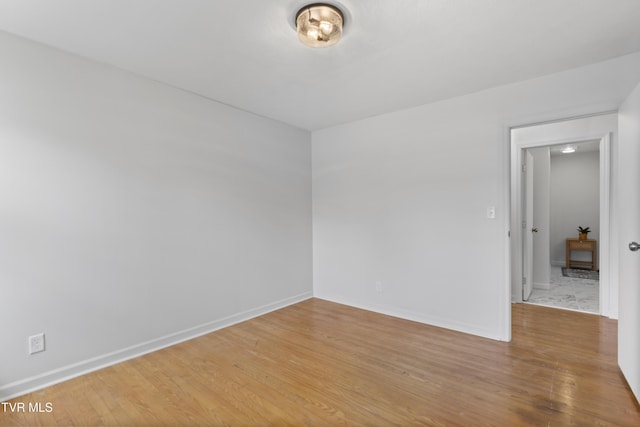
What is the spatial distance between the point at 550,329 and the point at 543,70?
247 centimetres

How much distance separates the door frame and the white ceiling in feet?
5.12

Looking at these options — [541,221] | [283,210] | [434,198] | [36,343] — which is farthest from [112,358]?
[541,221]

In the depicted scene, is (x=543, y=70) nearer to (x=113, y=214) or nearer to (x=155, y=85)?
(x=155, y=85)

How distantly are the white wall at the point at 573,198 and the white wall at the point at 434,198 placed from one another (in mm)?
4906

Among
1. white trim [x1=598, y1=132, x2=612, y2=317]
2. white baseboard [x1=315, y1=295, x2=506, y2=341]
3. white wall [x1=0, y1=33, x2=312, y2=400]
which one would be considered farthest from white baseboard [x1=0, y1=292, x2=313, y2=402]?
white trim [x1=598, y1=132, x2=612, y2=317]

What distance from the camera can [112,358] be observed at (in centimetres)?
247

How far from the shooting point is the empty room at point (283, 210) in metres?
1.90

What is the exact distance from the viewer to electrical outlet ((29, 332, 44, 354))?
83.0 inches

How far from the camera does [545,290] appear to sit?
4.55m

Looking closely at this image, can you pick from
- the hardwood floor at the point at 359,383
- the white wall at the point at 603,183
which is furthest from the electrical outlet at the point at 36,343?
the white wall at the point at 603,183

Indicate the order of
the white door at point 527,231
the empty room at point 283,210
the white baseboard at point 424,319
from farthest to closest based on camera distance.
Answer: the white door at point 527,231 < the white baseboard at point 424,319 < the empty room at point 283,210

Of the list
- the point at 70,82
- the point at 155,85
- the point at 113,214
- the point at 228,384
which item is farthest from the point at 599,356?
the point at 70,82

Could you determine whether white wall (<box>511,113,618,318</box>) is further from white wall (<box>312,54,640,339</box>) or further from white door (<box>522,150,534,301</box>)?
white wall (<box>312,54,640,339</box>)

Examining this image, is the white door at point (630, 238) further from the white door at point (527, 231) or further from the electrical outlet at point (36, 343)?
the electrical outlet at point (36, 343)
